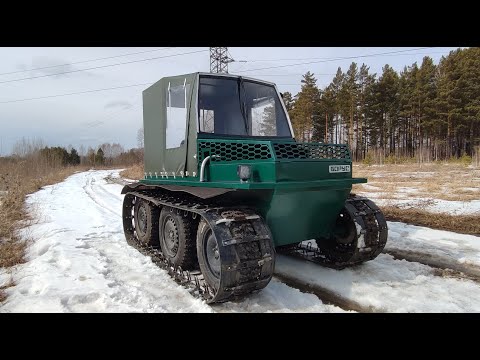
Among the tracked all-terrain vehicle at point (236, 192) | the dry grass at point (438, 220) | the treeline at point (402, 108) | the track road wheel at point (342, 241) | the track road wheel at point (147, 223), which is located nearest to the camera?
the tracked all-terrain vehicle at point (236, 192)

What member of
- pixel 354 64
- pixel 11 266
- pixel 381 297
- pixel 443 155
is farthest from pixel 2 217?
pixel 443 155

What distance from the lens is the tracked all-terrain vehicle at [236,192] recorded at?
3479 millimetres

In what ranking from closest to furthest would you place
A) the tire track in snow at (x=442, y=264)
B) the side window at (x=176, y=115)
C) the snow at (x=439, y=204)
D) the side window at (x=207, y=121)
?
the tire track in snow at (x=442, y=264) → the side window at (x=207, y=121) → the side window at (x=176, y=115) → the snow at (x=439, y=204)

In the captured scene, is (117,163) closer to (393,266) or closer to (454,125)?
(454,125)

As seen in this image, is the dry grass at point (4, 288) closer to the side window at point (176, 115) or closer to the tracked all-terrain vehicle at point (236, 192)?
the tracked all-terrain vehicle at point (236, 192)

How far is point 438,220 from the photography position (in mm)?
7473

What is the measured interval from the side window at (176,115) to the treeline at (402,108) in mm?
33001

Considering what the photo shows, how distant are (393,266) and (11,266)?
5782mm

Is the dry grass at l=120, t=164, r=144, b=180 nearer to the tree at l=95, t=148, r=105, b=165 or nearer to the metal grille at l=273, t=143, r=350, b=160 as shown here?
the metal grille at l=273, t=143, r=350, b=160

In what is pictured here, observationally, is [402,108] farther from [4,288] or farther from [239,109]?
[4,288]

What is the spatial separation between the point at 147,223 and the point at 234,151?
111 inches

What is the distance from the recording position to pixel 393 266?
4.80m

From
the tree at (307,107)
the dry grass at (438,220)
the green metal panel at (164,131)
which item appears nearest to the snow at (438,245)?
the dry grass at (438,220)

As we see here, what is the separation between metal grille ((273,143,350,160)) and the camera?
3.76 metres
